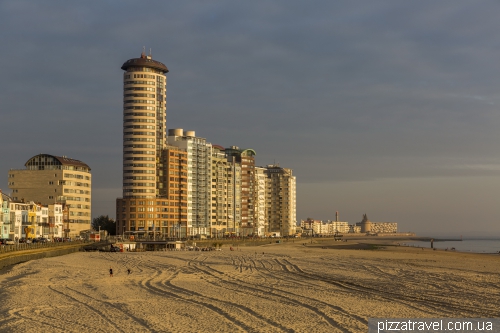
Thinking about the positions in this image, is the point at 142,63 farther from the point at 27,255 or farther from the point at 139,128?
the point at 27,255

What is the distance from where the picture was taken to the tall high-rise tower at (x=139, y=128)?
18800 centimetres

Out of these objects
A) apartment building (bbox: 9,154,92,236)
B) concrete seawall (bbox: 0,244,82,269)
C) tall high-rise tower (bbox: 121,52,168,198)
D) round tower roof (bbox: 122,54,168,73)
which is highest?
round tower roof (bbox: 122,54,168,73)

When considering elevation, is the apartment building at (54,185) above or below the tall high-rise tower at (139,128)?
below

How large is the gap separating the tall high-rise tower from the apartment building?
1952cm

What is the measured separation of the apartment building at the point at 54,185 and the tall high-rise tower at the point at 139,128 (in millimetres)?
19520

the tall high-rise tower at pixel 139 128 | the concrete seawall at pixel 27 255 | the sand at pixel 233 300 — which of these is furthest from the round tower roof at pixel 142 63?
the sand at pixel 233 300

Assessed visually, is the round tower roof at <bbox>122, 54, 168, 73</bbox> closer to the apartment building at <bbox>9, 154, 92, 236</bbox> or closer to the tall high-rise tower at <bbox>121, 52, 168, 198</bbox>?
the tall high-rise tower at <bbox>121, 52, 168, 198</bbox>

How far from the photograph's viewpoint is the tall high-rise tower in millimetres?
188000

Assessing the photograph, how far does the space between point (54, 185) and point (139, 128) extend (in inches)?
1297

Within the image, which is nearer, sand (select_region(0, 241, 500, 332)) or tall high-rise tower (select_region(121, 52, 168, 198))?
sand (select_region(0, 241, 500, 332))

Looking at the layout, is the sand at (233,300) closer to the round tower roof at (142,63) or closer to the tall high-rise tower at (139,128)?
the tall high-rise tower at (139,128)

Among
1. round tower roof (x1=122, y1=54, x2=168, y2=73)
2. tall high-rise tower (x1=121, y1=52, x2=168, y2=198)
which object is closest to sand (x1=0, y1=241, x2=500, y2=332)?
tall high-rise tower (x1=121, y1=52, x2=168, y2=198)

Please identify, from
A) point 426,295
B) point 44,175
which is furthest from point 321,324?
point 44,175

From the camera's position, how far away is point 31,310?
32.6m
